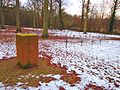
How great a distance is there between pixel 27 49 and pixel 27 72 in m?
0.92

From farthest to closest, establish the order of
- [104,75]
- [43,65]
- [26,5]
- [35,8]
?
1. [26,5]
2. [35,8]
3. [43,65]
4. [104,75]

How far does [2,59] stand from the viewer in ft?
28.1

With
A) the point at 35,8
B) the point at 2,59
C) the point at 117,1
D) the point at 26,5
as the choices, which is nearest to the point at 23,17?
the point at 26,5

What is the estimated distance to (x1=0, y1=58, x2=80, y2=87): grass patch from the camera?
593cm

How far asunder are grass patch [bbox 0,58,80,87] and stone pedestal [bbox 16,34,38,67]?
286mm

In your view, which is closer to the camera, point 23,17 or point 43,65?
point 43,65

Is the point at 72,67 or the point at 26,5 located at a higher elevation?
the point at 26,5

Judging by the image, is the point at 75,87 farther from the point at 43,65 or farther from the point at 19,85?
the point at 43,65

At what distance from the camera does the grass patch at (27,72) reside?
234 inches

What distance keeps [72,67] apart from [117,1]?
2921 centimetres

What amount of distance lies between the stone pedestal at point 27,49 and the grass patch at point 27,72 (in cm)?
29

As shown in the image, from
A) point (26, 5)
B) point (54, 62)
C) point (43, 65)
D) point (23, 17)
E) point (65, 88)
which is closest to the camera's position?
point (65, 88)

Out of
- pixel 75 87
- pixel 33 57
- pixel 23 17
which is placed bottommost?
pixel 75 87

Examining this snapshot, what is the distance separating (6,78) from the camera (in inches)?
241
